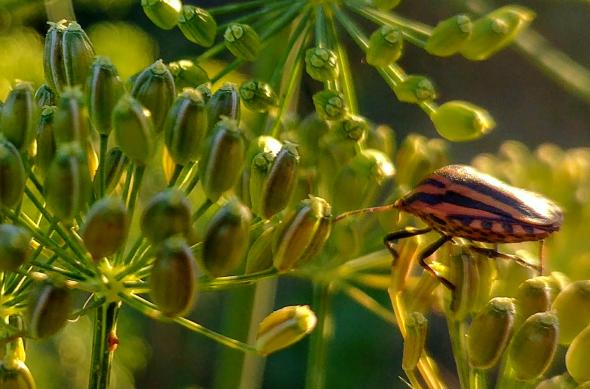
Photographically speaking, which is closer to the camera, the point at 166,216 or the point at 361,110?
the point at 166,216

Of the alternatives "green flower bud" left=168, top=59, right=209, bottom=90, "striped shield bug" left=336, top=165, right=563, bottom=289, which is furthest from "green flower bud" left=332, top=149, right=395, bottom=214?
"green flower bud" left=168, top=59, right=209, bottom=90

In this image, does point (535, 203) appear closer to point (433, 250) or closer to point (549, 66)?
point (433, 250)

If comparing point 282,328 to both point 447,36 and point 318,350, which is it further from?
point 447,36

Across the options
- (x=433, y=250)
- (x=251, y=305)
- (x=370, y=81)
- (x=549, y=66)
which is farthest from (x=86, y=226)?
(x=370, y=81)

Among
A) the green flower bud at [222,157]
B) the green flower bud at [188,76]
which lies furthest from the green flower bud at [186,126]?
the green flower bud at [188,76]

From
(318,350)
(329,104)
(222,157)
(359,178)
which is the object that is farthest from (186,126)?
(318,350)

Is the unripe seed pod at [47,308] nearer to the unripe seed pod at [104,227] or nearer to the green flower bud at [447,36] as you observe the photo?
the unripe seed pod at [104,227]
